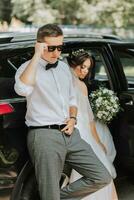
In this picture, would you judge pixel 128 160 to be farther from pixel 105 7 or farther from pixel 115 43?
pixel 105 7

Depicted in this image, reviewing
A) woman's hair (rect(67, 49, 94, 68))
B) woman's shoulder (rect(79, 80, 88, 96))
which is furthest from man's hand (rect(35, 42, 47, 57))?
woman's shoulder (rect(79, 80, 88, 96))

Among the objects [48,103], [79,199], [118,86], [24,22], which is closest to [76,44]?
[118,86]

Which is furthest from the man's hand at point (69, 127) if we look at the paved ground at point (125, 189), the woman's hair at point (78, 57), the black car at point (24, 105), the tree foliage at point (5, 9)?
the tree foliage at point (5, 9)

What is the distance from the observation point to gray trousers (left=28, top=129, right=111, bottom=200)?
11.9ft

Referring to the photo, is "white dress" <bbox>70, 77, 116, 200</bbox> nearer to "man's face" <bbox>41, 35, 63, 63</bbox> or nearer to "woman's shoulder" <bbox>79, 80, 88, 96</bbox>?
"woman's shoulder" <bbox>79, 80, 88, 96</bbox>

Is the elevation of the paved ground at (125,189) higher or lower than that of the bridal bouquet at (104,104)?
lower

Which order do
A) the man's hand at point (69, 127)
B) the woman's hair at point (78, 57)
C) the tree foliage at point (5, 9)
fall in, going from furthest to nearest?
the tree foliage at point (5, 9) < the woman's hair at point (78, 57) < the man's hand at point (69, 127)

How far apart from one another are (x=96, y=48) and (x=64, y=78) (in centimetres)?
106

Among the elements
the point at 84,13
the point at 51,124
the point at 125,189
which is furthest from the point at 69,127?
the point at 84,13

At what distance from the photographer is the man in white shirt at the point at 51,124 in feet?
11.8

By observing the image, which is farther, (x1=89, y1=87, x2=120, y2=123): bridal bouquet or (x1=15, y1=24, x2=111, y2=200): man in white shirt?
(x1=89, y1=87, x2=120, y2=123): bridal bouquet

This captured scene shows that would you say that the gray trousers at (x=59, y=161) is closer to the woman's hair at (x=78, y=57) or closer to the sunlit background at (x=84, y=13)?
→ the woman's hair at (x=78, y=57)

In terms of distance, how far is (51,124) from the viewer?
367 cm

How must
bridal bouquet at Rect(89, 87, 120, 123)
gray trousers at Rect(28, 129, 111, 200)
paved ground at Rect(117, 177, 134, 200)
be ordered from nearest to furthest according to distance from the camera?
gray trousers at Rect(28, 129, 111, 200) → bridal bouquet at Rect(89, 87, 120, 123) → paved ground at Rect(117, 177, 134, 200)
